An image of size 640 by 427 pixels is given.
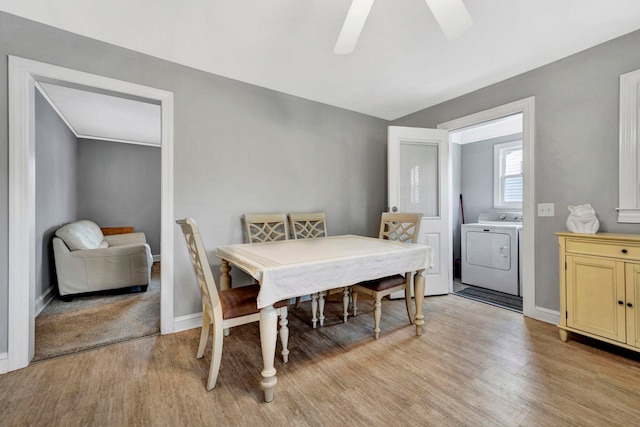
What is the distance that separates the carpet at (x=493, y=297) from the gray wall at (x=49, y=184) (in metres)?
4.67

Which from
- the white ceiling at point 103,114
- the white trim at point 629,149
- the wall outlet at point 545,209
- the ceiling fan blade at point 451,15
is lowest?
the wall outlet at point 545,209

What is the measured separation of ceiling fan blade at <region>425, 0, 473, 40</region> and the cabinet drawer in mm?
1797

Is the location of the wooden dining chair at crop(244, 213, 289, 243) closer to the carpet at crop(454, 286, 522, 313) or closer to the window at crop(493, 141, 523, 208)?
the carpet at crop(454, 286, 522, 313)

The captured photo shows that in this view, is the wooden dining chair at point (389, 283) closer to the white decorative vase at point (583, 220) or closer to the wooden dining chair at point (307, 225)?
the wooden dining chair at point (307, 225)

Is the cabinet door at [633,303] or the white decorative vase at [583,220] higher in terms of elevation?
the white decorative vase at [583,220]

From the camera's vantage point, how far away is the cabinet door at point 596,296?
6.02ft

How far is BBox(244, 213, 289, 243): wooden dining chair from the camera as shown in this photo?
261 centimetres

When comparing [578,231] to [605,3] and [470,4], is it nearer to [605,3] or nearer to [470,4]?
[605,3]

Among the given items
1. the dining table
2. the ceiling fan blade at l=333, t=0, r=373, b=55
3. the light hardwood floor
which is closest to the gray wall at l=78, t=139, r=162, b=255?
the light hardwood floor

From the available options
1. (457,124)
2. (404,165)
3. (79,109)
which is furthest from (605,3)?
(79,109)

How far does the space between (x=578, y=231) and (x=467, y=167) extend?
2566 mm

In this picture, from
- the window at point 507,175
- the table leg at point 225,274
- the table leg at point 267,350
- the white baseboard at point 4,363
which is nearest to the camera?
the table leg at point 267,350

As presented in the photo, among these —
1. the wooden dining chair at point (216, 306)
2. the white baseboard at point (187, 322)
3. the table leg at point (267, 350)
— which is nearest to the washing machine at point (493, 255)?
the wooden dining chair at point (216, 306)

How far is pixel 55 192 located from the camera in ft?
11.3
